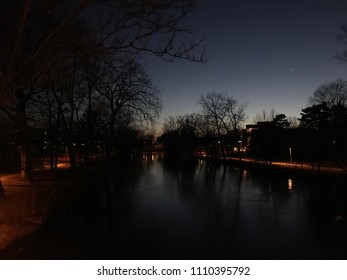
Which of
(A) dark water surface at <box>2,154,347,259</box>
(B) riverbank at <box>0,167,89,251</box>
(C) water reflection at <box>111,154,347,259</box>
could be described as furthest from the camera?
(B) riverbank at <box>0,167,89,251</box>

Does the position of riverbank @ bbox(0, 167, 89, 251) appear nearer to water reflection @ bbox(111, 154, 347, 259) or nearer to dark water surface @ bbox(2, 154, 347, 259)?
dark water surface @ bbox(2, 154, 347, 259)

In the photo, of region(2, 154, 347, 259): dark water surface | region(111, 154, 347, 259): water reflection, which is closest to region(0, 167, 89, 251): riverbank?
region(2, 154, 347, 259): dark water surface

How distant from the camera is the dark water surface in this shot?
9.65m

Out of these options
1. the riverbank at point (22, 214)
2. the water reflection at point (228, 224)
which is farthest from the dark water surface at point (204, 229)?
the riverbank at point (22, 214)

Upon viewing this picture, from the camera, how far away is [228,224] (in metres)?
13.4

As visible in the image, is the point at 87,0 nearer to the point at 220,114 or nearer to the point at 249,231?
the point at 249,231

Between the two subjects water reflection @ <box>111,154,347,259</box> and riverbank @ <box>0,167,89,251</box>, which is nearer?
water reflection @ <box>111,154,347,259</box>

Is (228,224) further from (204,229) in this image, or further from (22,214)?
(22,214)

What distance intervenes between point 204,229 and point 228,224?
1.21 metres

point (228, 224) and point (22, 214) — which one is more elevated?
point (22, 214)

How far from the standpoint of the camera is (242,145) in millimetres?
102625

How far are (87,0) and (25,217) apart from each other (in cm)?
701

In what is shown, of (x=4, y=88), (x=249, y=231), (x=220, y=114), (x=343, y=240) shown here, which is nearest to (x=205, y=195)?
(x=249, y=231)

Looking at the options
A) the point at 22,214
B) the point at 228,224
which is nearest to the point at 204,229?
the point at 228,224
